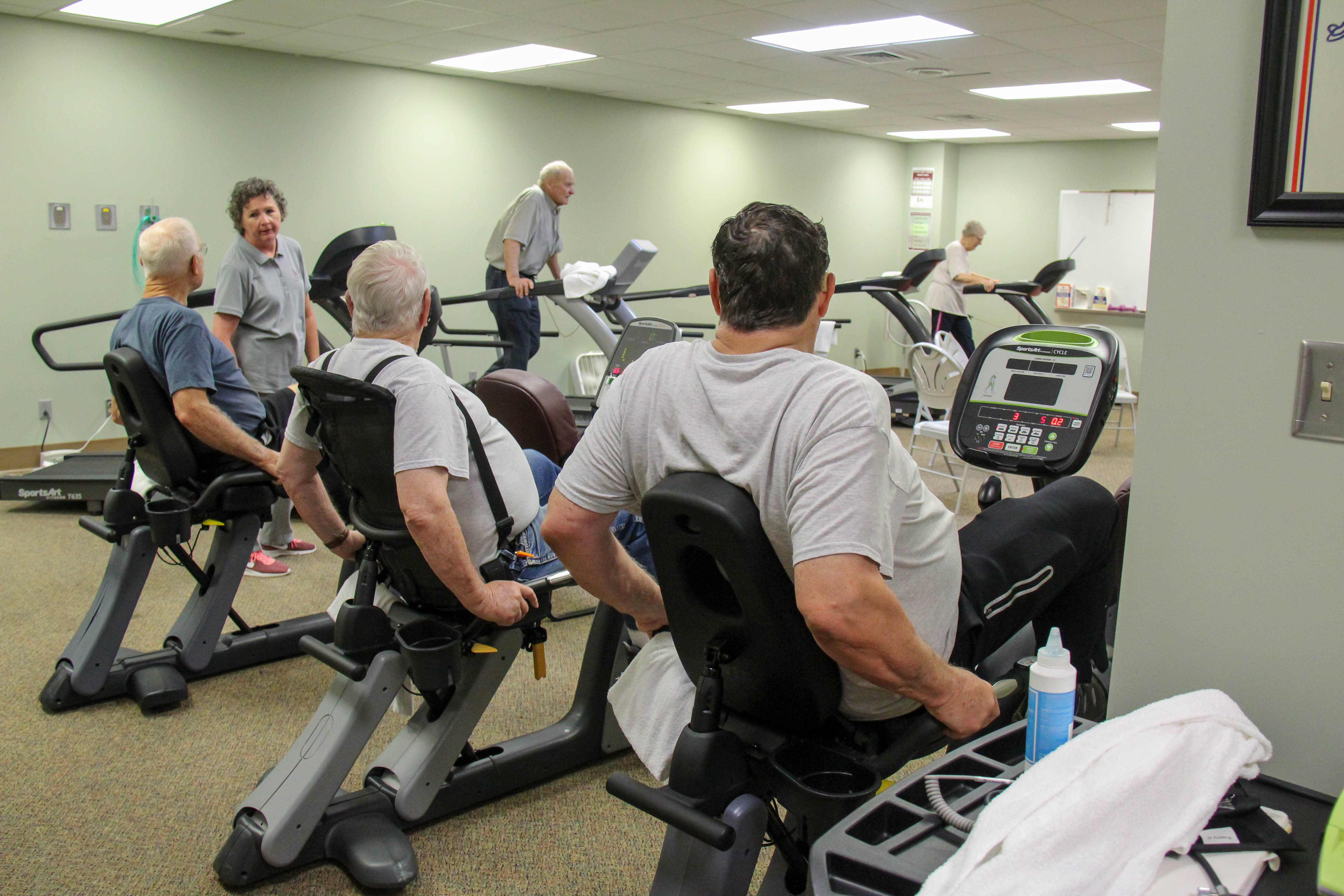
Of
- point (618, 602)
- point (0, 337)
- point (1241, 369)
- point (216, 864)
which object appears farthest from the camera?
point (0, 337)

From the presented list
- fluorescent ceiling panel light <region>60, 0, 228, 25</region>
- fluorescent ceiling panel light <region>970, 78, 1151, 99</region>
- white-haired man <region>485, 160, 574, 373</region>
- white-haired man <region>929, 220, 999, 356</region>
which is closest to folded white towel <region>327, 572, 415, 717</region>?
white-haired man <region>485, 160, 574, 373</region>

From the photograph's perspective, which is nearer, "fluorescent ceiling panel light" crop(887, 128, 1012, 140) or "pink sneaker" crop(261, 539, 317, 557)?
"pink sneaker" crop(261, 539, 317, 557)

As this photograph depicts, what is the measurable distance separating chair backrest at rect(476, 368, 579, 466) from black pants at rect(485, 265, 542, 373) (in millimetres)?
3135

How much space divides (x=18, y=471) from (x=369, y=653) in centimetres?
483

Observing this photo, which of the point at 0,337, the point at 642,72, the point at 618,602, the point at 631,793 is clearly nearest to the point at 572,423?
the point at 618,602

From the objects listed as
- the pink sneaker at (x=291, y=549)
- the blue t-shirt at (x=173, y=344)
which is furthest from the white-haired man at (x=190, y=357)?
the pink sneaker at (x=291, y=549)

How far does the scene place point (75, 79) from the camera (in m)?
5.80

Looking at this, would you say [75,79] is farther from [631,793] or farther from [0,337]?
[631,793]

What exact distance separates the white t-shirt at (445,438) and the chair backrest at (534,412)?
770 mm

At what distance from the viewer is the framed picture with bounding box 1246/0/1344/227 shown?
103cm

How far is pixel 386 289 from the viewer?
2.19 metres

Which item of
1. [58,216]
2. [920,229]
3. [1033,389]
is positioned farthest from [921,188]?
[1033,389]

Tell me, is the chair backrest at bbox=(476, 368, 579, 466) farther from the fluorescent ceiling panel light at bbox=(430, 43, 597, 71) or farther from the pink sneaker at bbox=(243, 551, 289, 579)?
the fluorescent ceiling panel light at bbox=(430, 43, 597, 71)

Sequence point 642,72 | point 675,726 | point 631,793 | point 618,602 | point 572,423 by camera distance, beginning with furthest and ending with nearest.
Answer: point 642,72
point 572,423
point 618,602
point 675,726
point 631,793
